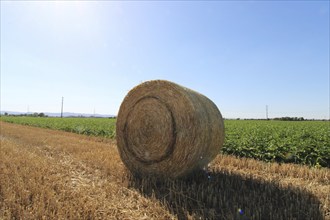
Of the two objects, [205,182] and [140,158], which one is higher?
[140,158]

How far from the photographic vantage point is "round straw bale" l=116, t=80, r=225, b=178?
16.2ft

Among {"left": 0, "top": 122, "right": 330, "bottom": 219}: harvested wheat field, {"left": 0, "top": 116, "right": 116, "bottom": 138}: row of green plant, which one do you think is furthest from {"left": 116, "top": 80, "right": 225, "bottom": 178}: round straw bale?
{"left": 0, "top": 116, "right": 116, "bottom": 138}: row of green plant

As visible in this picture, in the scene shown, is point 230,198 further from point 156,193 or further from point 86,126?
point 86,126

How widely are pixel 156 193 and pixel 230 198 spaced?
4.10 feet

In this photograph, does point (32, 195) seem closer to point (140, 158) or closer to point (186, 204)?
point (140, 158)

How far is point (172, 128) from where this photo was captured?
5059mm

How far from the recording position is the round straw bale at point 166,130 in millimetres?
4938

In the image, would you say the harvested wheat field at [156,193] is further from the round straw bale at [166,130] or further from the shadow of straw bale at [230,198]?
the round straw bale at [166,130]

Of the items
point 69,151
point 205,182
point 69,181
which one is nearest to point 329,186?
point 205,182

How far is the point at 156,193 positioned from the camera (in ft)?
14.6

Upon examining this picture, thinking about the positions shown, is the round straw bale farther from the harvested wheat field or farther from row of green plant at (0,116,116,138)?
row of green plant at (0,116,116,138)

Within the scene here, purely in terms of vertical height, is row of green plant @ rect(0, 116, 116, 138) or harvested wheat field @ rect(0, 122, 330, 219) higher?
row of green plant @ rect(0, 116, 116, 138)

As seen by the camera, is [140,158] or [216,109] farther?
[216,109]

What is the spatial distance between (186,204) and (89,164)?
3.47 meters
